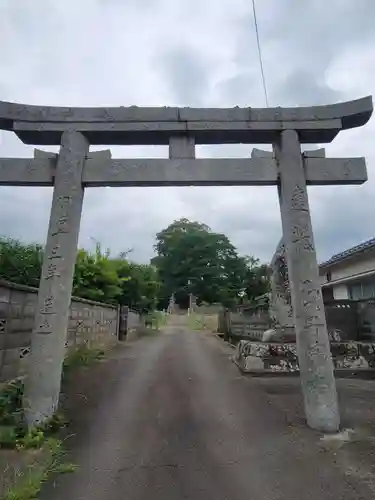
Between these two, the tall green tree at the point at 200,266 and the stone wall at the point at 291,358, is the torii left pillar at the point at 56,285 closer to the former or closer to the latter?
the stone wall at the point at 291,358

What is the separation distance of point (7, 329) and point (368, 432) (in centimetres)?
527

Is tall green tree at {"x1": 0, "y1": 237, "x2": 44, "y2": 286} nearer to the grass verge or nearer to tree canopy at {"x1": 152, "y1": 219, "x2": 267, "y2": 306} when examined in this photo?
the grass verge

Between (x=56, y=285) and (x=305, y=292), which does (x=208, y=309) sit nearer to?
(x=305, y=292)

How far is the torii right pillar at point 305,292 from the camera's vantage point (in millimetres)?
4477

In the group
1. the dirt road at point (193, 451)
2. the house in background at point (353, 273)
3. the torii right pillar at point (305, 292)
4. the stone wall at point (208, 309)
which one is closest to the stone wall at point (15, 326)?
the dirt road at point (193, 451)

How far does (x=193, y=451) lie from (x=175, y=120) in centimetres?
460

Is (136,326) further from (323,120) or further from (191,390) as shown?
(323,120)

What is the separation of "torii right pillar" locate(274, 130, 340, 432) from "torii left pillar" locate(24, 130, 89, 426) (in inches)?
125

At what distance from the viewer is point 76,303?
31.6ft

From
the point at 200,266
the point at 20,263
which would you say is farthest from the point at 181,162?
the point at 200,266

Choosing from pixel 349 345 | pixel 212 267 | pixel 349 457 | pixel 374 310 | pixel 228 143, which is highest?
pixel 212 267

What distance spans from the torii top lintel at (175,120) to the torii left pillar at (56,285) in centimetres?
34

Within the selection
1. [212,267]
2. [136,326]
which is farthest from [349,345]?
[212,267]

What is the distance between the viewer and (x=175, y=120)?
17.7 ft
